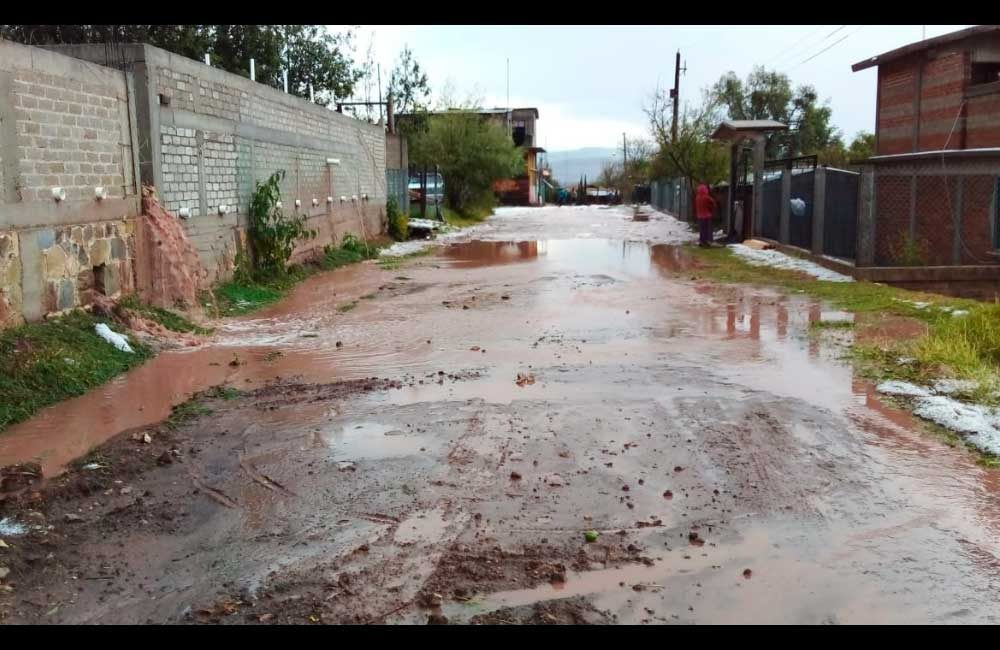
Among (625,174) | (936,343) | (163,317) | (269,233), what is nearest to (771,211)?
(269,233)

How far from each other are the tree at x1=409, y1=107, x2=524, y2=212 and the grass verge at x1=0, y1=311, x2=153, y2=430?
30.0 metres

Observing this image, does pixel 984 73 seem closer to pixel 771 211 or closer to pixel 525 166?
pixel 771 211

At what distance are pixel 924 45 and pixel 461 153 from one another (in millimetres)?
21763

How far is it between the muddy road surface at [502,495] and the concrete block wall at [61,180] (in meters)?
1.46

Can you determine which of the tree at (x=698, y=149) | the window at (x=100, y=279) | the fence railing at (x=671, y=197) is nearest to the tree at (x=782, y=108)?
the fence railing at (x=671, y=197)

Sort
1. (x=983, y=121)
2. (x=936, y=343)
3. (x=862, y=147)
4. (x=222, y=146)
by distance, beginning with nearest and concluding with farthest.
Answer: (x=936, y=343) → (x=222, y=146) → (x=983, y=121) → (x=862, y=147)

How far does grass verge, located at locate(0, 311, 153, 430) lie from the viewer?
23.1 feet

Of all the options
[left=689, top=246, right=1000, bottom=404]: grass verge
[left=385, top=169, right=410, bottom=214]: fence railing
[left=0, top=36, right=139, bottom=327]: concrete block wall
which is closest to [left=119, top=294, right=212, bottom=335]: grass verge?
[left=0, top=36, right=139, bottom=327]: concrete block wall

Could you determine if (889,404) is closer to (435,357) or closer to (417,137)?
(435,357)

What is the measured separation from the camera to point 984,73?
18.9 meters

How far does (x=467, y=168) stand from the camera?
38562mm

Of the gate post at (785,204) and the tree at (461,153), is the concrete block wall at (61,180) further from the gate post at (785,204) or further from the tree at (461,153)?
the tree at (461,153)

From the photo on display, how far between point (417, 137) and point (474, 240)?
1323 centimetres

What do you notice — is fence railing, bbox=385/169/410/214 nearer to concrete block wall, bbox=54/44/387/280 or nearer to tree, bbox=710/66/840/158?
concrete block wall, bbox=54/44/387/280
